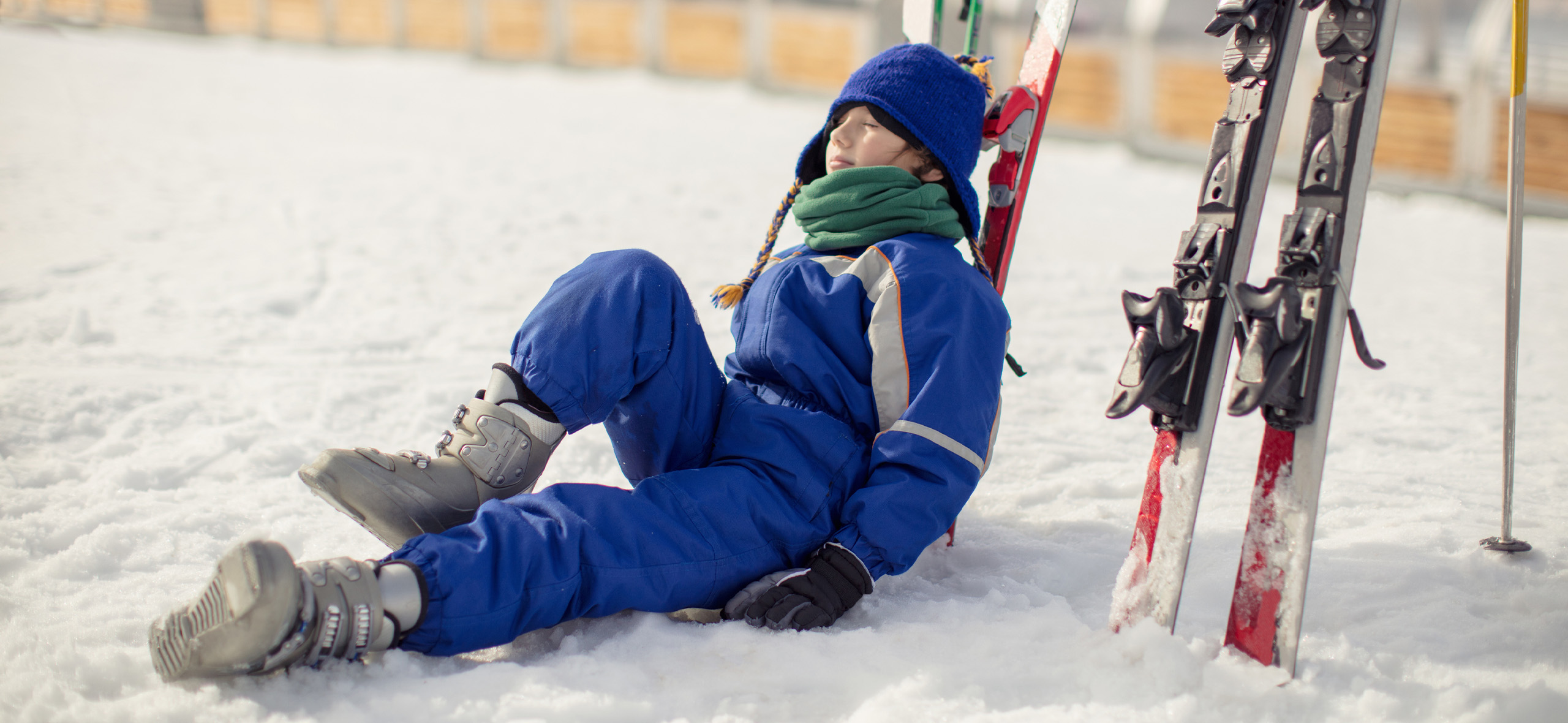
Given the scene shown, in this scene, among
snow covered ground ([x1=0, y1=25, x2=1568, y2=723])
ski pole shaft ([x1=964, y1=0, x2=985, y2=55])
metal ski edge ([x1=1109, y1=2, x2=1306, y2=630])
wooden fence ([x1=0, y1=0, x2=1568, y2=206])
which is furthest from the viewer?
wooden fence ([x1=0, y1=0, x2=1568, y2=206])

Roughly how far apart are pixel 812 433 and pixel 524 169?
452 cm

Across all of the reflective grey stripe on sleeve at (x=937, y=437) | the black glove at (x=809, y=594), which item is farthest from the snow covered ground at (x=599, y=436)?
the reflective grey stripe on sleeve at (x=937, y=437)

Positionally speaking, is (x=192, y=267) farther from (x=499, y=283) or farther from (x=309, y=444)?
(x=309, y=444)

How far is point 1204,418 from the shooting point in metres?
1.53

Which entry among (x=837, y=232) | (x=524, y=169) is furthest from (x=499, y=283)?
(x=837, y=232)

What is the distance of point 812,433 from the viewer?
1697 millimetres

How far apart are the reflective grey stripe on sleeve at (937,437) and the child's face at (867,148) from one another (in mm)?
539

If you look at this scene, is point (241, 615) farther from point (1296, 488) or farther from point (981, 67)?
point (981, 67)

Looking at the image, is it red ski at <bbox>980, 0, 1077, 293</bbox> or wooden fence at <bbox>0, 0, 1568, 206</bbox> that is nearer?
red ski at <bbox>980, 0, 1077, 293</bbox>

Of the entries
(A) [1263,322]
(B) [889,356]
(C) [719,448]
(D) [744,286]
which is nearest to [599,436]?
(D) [744,286]

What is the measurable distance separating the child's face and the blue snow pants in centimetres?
43

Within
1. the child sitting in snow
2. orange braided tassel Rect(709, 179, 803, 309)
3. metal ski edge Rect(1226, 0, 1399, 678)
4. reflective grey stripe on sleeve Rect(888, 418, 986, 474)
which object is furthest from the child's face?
metal ski edge Rect(1226, 0, 1399, 678)

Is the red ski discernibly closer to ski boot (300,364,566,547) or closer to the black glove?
the black glove

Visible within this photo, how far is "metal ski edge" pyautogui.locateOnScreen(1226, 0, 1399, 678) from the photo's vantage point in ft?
4.65
